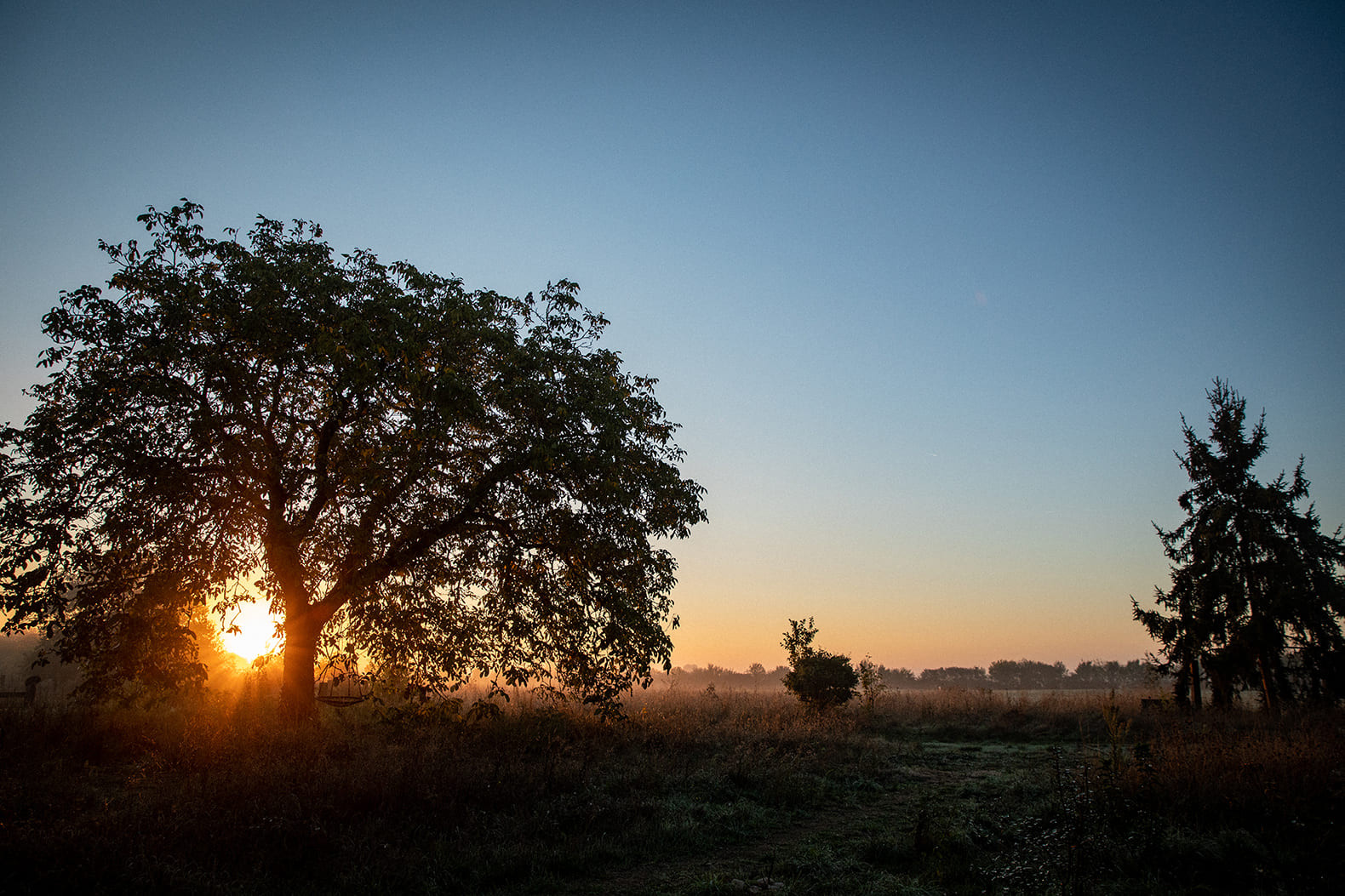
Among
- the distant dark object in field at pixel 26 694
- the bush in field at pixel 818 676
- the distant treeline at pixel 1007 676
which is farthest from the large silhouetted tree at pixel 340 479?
the distant treeline at pixel 1007 676

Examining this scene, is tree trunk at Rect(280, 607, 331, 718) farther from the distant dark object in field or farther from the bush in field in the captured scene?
the bush in field

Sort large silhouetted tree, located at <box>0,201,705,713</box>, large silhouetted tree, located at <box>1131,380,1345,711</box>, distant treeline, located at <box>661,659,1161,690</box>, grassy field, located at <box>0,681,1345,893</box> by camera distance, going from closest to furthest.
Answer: grassy field, located at <box>0,681,1345,893</box> → large silhouetted tree, located at <box>0,201,705,713</box> → large silhouetted tree, located at <box>1131,380,1345,711</box> → distant treeline, located at <box>661,659,1161,690</box>

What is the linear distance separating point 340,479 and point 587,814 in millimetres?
8160

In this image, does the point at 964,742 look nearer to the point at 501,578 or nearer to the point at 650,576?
the point at 650,576

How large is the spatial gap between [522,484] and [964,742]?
19.1 meters

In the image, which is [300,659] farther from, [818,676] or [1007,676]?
[1007,676]

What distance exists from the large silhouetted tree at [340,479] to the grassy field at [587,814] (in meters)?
1.96

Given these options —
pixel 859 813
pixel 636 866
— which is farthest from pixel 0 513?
pixel 859 813

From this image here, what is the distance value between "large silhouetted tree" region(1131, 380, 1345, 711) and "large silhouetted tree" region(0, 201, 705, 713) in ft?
66.7

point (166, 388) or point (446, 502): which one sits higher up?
point (166, 388)

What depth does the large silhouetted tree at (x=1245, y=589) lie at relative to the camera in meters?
19.8

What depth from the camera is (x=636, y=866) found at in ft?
24.6

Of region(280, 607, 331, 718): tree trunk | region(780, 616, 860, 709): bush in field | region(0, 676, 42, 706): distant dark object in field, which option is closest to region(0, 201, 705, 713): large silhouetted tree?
region(280, 607, 331, 718): tree trunk

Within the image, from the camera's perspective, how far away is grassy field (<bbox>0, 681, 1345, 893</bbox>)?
648 cm
